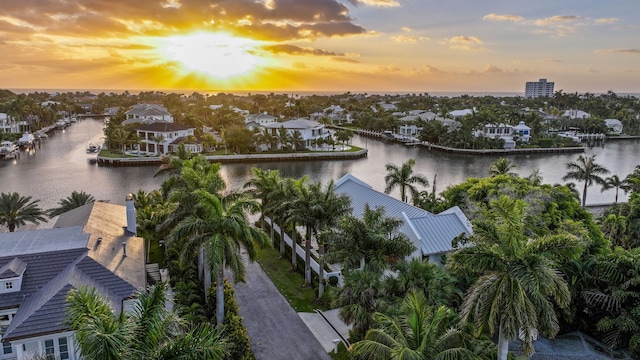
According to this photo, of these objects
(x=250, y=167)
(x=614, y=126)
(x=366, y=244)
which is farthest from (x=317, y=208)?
(x=614, y=126)

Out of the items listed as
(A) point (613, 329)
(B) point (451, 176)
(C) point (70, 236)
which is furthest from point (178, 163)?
(B) point (451, 176)

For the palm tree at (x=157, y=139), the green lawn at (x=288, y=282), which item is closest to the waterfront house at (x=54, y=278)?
the green lawn at (x=288, y=282)

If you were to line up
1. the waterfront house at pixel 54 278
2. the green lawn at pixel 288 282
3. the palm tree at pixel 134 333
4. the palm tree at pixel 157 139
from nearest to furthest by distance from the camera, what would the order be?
the palm tree at pixel 134 333 → the waterfront house at pixel 54 278 → the green lawn at pixel 288 282 → the palm tree at pixel 157 139

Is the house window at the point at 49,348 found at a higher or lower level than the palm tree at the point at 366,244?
lower

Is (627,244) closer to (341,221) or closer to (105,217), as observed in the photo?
(341,221)

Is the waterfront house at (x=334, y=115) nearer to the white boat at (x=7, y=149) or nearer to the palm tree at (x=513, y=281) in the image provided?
the white boat at (x=7, y=149)

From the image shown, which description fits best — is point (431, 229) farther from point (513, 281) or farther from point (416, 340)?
point (416, 340)

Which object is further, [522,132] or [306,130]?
[522,132]
